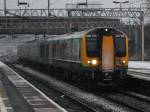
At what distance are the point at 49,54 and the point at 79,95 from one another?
13.6 m

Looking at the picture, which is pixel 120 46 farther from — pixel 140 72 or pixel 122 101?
pixel 140 72

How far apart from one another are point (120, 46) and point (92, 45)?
1.32 meters

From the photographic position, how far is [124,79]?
23.8 m

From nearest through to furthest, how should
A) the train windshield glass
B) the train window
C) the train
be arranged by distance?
the train → the train windshield glass → the train window

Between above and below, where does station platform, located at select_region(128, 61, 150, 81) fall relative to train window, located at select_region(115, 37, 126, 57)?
below

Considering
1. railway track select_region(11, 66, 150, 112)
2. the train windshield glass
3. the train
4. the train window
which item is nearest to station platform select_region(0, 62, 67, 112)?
railway track select_region(11, 66, 150, 112)

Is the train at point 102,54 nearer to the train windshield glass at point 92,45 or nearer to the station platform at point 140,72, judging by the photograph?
the train windshield glass at point 92,45

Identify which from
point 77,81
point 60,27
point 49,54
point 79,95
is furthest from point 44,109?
point 60,27

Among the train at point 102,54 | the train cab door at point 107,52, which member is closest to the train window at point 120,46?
the train at point 102,54

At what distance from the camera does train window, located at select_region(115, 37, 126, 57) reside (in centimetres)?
2275

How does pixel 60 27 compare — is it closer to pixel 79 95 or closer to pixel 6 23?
pixel 6 23

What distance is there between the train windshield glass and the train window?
960 mm

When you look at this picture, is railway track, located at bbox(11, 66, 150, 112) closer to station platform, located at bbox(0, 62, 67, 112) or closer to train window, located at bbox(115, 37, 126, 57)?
station platform, located at bbox(0, 62, 67, 112)

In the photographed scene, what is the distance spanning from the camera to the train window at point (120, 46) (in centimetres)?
2275
